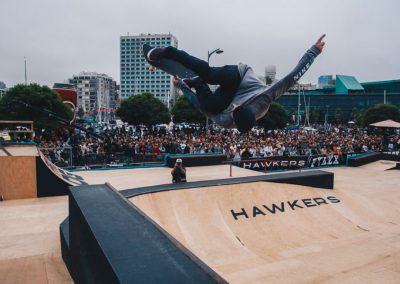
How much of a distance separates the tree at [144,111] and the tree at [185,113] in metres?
2.32

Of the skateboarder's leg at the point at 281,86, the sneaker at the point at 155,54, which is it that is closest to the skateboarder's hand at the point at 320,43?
the skateboarder's leg at the point at 281,86

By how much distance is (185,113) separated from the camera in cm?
4928

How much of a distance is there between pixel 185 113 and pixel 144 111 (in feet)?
22.5

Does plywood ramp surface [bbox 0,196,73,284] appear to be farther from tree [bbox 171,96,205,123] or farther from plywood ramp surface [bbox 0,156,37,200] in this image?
tree [bbox 171,96,205,123]

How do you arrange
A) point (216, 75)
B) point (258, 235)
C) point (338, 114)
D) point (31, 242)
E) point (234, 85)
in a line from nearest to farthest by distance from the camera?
point (216, 75) < point (234, 85) < point (31, 242) < point (258, 235) < point (338, 114)

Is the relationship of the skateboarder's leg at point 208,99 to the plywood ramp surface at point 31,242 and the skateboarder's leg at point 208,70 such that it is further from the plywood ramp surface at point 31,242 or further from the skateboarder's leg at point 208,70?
the plywood ramp surface at point 31,242

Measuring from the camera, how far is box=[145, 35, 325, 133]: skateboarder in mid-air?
5793 mm

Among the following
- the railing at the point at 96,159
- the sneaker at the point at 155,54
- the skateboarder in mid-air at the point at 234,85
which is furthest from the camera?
the railing at the point at 96,159

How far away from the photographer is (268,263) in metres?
7.42

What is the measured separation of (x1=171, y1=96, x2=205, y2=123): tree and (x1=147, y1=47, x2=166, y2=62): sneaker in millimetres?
41479

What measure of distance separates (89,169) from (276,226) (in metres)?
11.8

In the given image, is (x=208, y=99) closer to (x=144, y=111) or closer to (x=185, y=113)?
(x=185, y=113)

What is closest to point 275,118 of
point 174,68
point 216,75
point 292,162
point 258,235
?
point 292,162

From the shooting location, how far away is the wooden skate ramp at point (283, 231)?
7.13 metres
